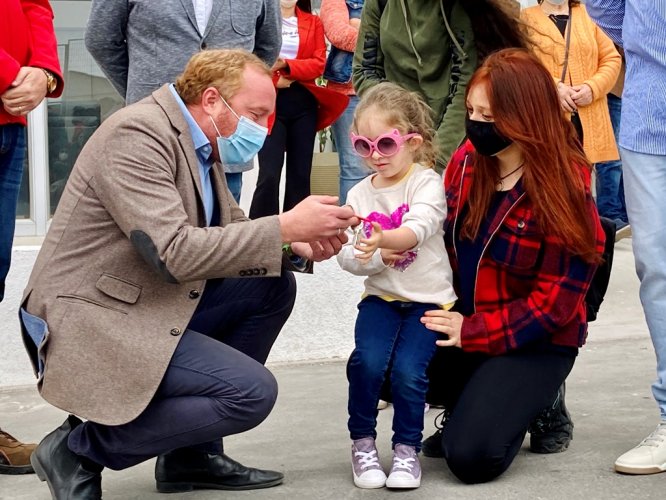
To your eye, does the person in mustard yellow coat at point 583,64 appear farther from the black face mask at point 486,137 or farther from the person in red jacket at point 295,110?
the black face mask at point 486,137

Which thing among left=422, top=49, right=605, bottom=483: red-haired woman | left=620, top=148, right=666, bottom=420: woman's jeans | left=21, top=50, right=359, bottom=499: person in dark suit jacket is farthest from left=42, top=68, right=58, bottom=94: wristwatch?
left=620, top=148, right=666, bottom=420: woman's jeans

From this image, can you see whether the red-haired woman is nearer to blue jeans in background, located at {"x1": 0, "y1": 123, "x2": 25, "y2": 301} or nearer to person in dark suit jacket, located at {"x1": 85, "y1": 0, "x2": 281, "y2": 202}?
person in dark suit jacket, located at {"x1": 85, "y1": 0, "x2": 281, "y2": 202}

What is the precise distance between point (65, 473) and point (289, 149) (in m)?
2.81

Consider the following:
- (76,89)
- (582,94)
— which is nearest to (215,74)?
(582,94)

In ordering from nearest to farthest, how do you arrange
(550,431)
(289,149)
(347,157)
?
(550,431) < (289,149) < (347,157)

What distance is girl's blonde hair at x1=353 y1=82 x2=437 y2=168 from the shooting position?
3.74m

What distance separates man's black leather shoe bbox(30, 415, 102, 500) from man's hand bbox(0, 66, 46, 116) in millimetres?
1160

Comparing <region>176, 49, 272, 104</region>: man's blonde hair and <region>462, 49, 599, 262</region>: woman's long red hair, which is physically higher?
<region>176, 49, 272, 104</region>: man's blonde hair

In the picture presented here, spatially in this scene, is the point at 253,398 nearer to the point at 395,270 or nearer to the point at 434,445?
the point at 395,270

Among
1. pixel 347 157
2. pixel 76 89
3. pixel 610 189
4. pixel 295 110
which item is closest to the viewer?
pixel 295 110

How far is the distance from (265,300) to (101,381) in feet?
2.19

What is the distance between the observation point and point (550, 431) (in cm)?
388

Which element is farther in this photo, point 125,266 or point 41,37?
point 41,37

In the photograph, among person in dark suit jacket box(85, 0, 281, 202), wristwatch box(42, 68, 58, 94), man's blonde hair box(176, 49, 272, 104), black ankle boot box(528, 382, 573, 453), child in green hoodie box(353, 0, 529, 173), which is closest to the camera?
man's blonde hair box(176, 49, 272, 104)
